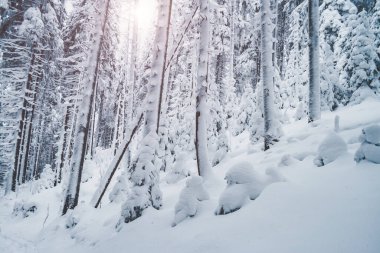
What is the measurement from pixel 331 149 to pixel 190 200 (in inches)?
101

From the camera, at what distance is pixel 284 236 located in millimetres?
3490

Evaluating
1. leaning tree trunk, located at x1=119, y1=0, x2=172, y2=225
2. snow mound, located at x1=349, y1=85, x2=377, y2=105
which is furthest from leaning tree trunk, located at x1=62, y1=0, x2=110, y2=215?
snow mound, located at x1=349, y1=85, x2=377, y2=105

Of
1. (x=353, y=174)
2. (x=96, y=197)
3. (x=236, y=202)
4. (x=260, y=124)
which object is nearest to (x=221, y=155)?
(x=260, y=124)

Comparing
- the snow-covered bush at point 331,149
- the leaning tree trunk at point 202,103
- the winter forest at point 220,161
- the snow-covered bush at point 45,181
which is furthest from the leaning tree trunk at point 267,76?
the snow-covered bush at point 45,181

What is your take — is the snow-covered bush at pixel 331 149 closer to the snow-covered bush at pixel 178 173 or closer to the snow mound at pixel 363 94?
the snow-covered bush at pixel 178 173

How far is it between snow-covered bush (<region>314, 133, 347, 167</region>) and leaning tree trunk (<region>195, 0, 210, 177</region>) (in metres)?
3.00

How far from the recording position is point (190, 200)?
18.4ft

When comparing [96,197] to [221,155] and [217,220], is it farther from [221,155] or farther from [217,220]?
[217,220]

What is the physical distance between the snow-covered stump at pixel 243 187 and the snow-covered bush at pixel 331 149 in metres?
0.95

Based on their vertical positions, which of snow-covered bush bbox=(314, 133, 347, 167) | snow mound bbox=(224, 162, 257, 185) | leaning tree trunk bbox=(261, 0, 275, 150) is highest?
leaning tree trunk bbox=(261, 0, 275, 150)

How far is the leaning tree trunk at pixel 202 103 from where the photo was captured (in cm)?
800

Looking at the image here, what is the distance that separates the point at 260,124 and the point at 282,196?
24.2 feet

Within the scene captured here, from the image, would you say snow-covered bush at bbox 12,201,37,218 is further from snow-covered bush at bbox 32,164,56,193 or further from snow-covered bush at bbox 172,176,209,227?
snow-covered bush at bbox 172,176,209,227

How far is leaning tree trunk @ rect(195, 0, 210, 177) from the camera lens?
315 inches
